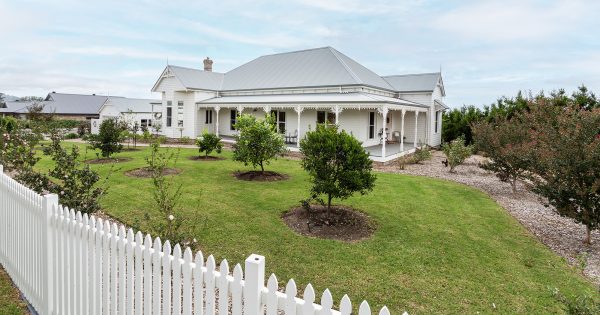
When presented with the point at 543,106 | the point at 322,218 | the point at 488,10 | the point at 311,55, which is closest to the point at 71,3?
the point at 322,218

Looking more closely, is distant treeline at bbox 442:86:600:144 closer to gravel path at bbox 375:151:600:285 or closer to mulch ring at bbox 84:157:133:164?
gravel path at bbox 375:151:600:285

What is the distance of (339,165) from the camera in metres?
8.54

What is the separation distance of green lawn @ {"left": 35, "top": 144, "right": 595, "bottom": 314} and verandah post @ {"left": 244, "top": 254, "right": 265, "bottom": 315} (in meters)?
2.98

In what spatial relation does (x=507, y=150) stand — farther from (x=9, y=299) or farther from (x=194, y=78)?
(x=194, y=78)

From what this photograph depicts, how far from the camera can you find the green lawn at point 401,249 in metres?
5.46

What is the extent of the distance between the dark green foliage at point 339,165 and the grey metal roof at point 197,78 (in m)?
24.6

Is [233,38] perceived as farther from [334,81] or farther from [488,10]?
[488,10]

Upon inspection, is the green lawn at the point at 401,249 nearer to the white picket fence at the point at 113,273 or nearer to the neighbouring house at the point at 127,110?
the white picket fence at the point at 113,273

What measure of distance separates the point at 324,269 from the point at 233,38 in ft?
85.7

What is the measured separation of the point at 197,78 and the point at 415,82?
60.4 ft

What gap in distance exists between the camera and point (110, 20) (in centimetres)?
1517

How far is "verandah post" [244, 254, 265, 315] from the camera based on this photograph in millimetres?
2449

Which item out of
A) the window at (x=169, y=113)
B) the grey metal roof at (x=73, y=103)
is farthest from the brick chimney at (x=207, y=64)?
the grey metal roof at (x=73, y=103)

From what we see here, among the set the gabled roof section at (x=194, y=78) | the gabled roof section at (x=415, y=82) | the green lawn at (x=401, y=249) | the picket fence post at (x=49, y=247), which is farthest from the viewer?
the gabled roof section at (x=194, y=78)
